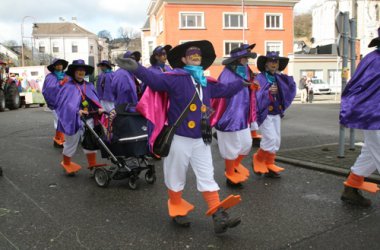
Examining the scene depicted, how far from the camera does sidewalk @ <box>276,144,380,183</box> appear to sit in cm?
652

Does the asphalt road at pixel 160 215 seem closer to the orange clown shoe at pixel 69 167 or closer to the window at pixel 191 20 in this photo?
the orange clown shoe at pixel 69 167

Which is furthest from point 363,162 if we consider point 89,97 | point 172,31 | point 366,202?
point 172,31

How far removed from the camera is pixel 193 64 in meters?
4.35

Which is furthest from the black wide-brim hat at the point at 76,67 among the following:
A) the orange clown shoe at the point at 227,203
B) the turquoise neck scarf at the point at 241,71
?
the orange clown shoe at the point at 227,203

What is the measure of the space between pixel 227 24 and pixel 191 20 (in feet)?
12.7

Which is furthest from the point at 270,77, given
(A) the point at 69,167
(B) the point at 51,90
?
(B) the point at 51,90

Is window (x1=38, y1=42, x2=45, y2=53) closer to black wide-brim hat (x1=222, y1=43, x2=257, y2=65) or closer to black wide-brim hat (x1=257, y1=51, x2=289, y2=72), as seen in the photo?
black wide-brim hat (x1=257, y1=51, x2=289, y2=72)

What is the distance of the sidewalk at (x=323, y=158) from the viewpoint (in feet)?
21.4

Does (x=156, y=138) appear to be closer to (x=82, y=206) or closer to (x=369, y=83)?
(x=82, y=206)

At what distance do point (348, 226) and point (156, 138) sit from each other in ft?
6.99

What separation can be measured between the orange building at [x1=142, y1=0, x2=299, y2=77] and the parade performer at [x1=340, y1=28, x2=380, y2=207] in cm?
3817

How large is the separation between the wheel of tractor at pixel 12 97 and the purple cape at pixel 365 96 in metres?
20.2

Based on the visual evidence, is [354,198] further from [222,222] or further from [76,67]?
[76,67]

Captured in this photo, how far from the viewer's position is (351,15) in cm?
6469
